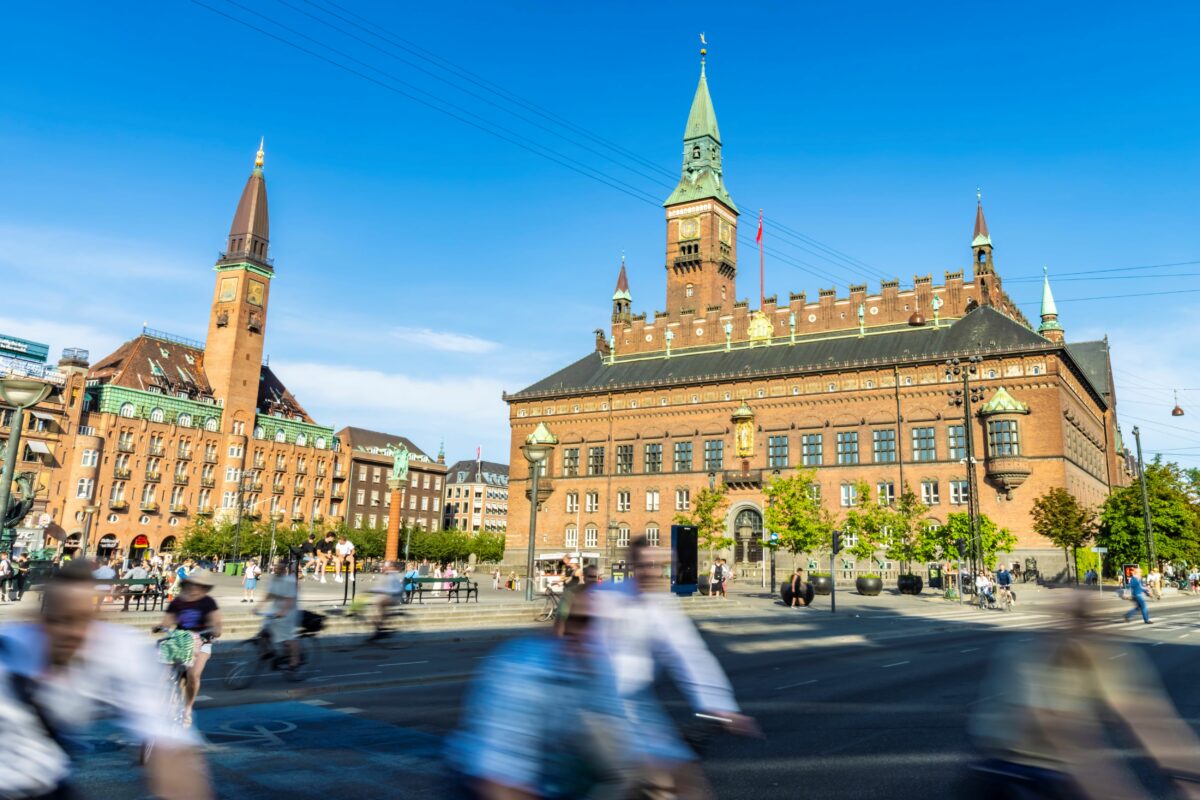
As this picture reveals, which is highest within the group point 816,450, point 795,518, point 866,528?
point 816,450

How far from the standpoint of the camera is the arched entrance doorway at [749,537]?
6384 centimetres

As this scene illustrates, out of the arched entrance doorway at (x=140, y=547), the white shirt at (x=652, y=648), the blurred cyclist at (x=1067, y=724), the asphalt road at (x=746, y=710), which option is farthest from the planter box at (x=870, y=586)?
the arched entrance doorway at (x=140, y=547)

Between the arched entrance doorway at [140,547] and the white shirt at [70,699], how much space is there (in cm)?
8405

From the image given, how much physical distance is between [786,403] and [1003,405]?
1561 cm

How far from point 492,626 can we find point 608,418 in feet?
160

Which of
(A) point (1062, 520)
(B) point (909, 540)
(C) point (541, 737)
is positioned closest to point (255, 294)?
(B) point (909, 540)

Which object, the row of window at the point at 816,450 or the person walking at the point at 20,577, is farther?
the row of window at the point at 816,450

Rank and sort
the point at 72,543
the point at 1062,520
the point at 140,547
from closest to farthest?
the point at 1062,520
the point at 72,543
the point at 140,547

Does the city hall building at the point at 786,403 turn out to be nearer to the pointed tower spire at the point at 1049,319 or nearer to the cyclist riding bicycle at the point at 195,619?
the pointed tower spire at the point at 1049,319

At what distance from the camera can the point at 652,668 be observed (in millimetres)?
5383

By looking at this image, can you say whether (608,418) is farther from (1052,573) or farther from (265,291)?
(265,291)

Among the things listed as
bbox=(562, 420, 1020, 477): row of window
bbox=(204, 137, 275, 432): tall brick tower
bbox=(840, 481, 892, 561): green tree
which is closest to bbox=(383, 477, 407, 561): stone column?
bbox=(840, 481, 892, 561): green tree

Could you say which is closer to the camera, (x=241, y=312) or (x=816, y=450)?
(x=816, y=450)

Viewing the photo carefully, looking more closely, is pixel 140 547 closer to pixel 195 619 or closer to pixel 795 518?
pixel 795 518
